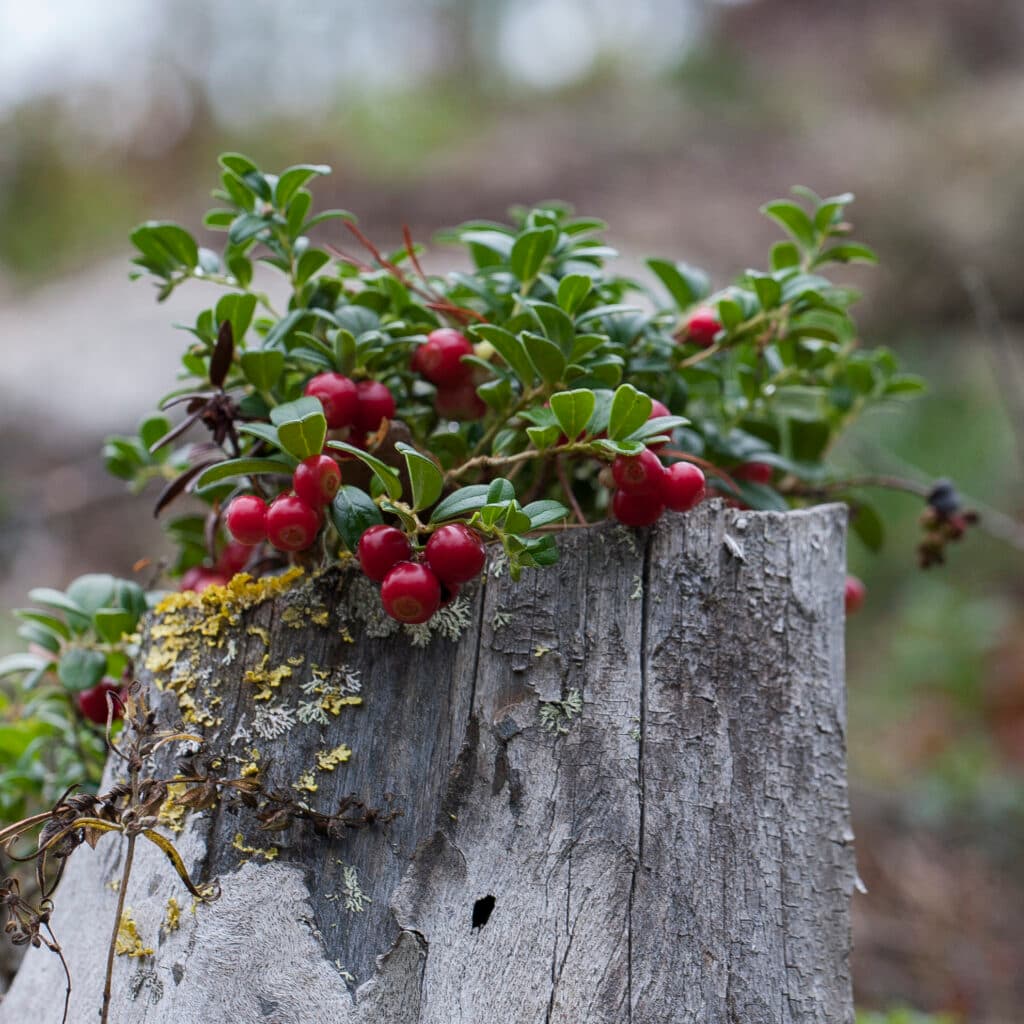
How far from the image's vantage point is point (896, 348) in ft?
24.6

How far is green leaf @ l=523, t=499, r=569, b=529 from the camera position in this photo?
1.12m

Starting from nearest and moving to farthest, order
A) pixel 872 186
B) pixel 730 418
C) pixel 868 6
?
pixel 730 418 < pixel 872 186 < pixel 868 6

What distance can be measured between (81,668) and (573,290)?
918 mm

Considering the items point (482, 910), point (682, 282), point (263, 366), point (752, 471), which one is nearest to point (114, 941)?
point (482, 910)

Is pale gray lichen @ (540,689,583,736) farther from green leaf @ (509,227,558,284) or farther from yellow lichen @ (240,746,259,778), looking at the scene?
green leaf @ (509,227,558,284)

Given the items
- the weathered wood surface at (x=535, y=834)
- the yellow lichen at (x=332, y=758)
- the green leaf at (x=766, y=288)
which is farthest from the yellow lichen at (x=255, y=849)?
the green leaf at (x=766, y=288)

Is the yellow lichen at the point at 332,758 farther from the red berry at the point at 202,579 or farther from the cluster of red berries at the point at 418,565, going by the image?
the red berry at the point at 202,579

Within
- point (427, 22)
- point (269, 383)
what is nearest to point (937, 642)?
point (269, 383)

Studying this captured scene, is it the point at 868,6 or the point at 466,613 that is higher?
the point at 868,6

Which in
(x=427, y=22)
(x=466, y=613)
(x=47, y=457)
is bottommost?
(x=466, y=613)

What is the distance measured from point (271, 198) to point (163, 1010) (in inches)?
43.4

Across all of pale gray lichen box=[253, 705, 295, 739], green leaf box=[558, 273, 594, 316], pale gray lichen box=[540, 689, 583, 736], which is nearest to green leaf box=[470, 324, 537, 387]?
green leaf box=[558, 273, 594, 316]

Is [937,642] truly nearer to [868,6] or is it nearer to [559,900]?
[559,900]

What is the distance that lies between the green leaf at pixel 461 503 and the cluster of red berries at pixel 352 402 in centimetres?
22
